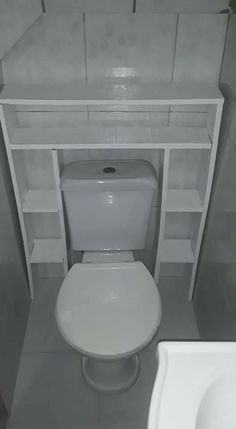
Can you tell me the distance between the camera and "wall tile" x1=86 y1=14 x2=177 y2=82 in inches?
51.3

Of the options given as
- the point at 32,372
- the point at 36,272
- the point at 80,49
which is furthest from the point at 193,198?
the point at 32,372

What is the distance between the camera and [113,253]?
1.69 m

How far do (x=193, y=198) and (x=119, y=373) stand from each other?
0.82 m

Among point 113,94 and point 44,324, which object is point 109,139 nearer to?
point 113,94

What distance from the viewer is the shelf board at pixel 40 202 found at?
5.22 ft

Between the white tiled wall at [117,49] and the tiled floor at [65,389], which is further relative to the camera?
the tiled floor at [65,389]

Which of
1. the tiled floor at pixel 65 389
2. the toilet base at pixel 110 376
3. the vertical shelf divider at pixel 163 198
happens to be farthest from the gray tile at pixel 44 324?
the vertical shelf divider at pixel 163 198

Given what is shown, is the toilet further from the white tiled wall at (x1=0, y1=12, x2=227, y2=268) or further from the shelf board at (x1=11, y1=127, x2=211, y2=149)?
the white tiled wall at (x1=0, y1=12, x2=227, y2=268)

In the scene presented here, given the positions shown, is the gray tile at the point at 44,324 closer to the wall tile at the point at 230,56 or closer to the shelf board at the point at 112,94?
the shelf board at the point at 112,94

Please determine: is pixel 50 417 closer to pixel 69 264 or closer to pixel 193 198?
pixel 69 264

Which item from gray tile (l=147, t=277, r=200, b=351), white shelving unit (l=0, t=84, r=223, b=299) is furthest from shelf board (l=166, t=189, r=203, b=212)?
gray tile (l=147, t=277, r=200, b=351)

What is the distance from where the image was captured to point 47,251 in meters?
1.79

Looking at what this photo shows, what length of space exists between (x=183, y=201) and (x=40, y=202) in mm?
629

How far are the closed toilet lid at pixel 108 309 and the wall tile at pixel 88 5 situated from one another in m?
0.96
